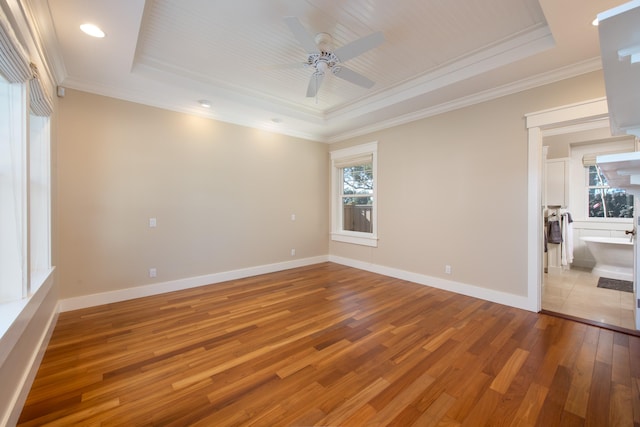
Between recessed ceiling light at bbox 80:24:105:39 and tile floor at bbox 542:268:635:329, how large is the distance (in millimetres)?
5231

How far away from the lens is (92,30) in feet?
7.10

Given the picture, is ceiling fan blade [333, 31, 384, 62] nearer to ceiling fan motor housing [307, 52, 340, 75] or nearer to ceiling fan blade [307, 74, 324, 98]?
ceiling fan motor housing [307, 52, 340, 75]

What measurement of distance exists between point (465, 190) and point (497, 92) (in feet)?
4.01

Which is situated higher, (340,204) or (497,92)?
(497,92)

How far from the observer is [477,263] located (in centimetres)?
344

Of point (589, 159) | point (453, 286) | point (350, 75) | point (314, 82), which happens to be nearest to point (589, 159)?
point (589, 159)


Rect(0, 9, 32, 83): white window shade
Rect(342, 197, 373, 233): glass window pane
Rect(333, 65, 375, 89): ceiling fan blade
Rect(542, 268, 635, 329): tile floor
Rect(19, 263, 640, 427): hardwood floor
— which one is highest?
Rect(333, 65, 375, 89): ceiling fan blade

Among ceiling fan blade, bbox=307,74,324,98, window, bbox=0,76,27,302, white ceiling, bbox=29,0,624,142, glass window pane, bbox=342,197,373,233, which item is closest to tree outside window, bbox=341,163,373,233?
glass window pane, bbox=342,197,373,233

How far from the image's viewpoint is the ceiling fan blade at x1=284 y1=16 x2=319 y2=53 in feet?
6.42

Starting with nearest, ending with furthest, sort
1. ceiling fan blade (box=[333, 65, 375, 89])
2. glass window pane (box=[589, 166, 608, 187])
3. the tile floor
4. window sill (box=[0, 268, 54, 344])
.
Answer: window sill (box=[0, 268, 54, 344]), ceiling fan blade (box=[333, 65, 375, 89]), the tile floor, glass window pane (box=[589, 166, 608, 187])

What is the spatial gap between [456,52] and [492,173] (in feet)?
4.88

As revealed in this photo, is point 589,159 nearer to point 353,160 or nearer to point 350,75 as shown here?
point 353,160

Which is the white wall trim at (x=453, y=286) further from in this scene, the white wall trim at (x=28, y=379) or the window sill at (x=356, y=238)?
the white wall trim at (x=28, y=379)

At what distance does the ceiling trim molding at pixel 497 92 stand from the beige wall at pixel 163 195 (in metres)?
1.84
